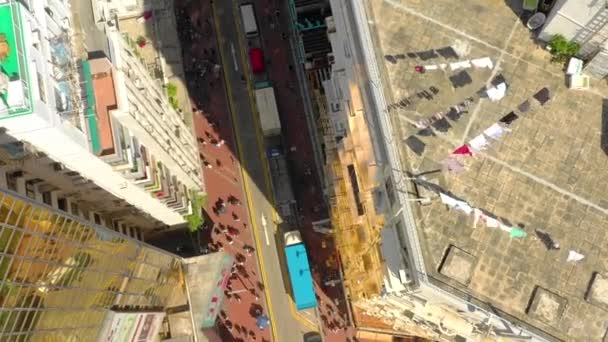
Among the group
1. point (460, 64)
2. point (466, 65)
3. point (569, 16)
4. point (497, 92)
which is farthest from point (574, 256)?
point (569, 16)

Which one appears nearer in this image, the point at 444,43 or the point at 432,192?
the point at 432,192

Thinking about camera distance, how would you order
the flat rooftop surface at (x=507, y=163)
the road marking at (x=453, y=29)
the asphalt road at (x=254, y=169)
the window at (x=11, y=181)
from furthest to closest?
1. the asphalt road at (x=254, y=169)
2. the road marking at (x=453, y=29)
3. the window at (x=11, y=181)
4. the flat rooftop surface at (x=507, y=163)

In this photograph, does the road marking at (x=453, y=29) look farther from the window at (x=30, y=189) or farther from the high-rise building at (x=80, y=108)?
Answer: the window at (x=30, y=189)

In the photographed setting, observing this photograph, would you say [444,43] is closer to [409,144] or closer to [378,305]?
[409,144]

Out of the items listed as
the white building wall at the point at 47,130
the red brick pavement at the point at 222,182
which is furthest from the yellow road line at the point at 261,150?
the white building wall at the point at 47,130

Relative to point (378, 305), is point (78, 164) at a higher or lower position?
higher

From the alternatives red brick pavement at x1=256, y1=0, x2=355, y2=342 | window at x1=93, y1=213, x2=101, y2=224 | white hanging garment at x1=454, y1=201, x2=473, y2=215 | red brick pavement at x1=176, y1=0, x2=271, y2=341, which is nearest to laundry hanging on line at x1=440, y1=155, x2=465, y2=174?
white hanging garment at x1=454, y1=201, x2=473, y2=215

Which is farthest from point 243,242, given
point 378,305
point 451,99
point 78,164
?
point 451,99
